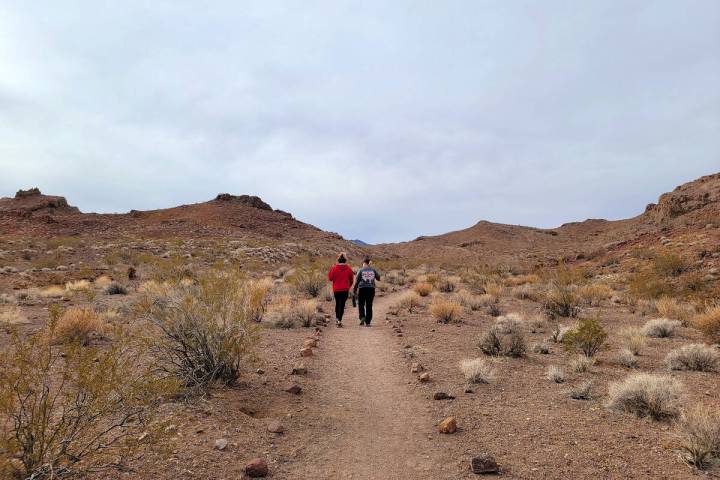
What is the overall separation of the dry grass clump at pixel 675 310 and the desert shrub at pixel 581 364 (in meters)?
5.68

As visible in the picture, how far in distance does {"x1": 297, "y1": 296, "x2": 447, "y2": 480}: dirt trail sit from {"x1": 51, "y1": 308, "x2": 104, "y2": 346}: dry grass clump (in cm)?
452

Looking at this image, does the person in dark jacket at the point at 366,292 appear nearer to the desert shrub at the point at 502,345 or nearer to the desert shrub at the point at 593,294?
the desert shrub at the point at 502,345

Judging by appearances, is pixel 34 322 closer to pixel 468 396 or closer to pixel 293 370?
pixel 293 370

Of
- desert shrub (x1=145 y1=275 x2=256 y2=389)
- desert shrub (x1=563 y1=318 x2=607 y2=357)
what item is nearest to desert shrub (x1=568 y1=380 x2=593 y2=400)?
desert shrub (x1=563 y1=318 x2=607 y2=357)

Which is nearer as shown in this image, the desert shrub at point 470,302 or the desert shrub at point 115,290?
the desert shrub at point 470,302

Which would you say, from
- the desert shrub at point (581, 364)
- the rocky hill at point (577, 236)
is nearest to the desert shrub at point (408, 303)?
the desert shrub at point (581, 364)

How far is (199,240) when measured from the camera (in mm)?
38125

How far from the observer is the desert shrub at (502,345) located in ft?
27.5

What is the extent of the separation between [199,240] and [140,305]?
112 ft

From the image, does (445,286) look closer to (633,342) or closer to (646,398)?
(633,342)

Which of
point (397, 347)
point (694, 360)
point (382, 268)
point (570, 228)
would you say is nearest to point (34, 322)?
point (397, 347)

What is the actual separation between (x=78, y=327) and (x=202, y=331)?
4017mm

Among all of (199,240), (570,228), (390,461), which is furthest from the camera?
(570,228)

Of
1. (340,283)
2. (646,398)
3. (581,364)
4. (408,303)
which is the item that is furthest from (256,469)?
(408,303)
